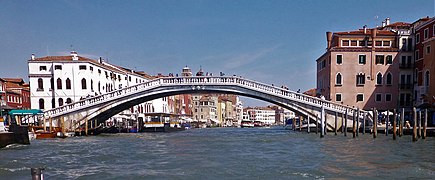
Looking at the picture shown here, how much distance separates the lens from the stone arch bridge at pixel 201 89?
1786cm

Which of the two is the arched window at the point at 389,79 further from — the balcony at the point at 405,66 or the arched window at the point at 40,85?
the arched window at the point at 40,85

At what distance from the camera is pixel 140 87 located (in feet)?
60.8

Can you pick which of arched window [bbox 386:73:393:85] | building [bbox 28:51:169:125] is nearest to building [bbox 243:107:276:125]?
arched window [bbox 386:73:393:85]

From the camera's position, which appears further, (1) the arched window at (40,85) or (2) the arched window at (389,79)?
(1) the arched window at (40,85)

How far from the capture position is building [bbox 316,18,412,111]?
2158 centimetres

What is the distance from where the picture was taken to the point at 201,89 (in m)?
18.7

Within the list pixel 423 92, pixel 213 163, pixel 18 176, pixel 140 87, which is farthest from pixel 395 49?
pixel 18 176

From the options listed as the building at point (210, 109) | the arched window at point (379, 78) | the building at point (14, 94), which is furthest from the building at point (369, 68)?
the building at point (210, 109)

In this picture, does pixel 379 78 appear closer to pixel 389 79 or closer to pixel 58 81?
pixel 389 79

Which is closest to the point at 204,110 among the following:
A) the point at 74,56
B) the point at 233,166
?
the point at 74,56

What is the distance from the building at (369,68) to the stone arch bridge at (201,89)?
4.35 metres

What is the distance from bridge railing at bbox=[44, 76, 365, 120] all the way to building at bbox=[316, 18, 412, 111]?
440cm

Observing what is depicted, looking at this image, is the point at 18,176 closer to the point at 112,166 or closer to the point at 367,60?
the point at 112,166

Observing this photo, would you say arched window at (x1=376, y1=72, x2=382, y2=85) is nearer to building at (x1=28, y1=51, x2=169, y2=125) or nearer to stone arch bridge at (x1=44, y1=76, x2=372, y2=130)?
stone arch bridge at (x1=44, y1=76, x2=372, y2=130)
